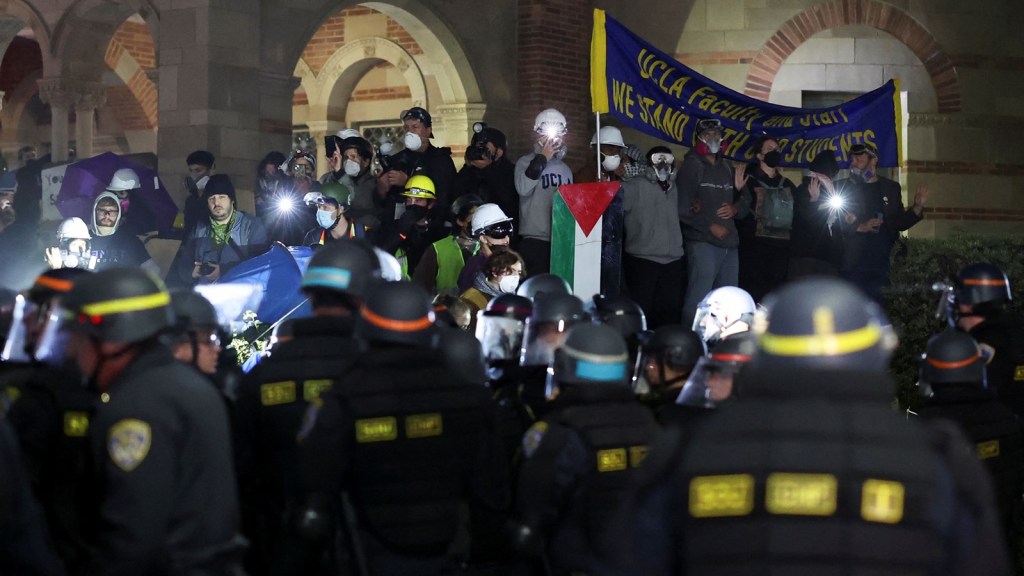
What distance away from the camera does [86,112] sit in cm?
1741

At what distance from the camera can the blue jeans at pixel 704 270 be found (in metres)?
11.8

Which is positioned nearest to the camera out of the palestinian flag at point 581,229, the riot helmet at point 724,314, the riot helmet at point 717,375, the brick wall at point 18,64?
the riot helmet at point 717,375

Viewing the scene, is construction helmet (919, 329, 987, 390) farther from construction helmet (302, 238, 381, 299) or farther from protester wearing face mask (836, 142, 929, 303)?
protester wearing face mask (836, 142, 929, 303)

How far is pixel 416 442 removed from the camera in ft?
16.5

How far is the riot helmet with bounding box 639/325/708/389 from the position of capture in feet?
21.2

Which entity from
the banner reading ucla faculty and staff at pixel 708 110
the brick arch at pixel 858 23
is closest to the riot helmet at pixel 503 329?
the banner reading ucla faculty and staff at pixel 708 110

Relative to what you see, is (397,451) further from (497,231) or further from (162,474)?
(497,231)

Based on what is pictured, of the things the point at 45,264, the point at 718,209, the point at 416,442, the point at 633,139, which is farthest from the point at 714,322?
the point at 633,139

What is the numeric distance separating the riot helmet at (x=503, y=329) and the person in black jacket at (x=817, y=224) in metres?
5.16

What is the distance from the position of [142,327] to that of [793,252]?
28.9 ft

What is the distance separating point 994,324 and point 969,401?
150 cm

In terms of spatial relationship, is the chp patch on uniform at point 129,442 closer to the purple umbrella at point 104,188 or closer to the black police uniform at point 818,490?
the black police uniform at point 818,490

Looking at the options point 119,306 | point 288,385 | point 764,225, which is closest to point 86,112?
point 764,225

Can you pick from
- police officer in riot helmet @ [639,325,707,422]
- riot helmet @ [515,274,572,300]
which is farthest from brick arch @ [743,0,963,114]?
police officer in riot helmet @ [639,325,707,422]
